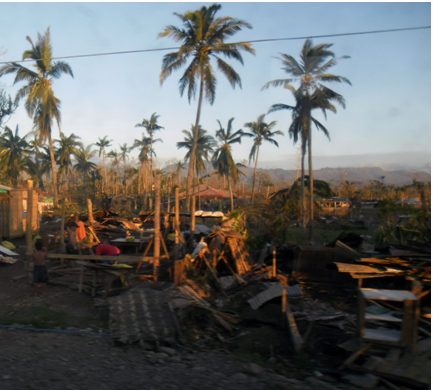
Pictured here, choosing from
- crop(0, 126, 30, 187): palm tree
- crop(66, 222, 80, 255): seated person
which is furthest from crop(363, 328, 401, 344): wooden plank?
crop(0, 126, 30, 187): palm tree

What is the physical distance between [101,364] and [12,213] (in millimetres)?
13240

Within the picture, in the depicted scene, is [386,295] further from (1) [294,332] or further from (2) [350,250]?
(2) [350,250]

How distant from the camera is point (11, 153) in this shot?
131ft

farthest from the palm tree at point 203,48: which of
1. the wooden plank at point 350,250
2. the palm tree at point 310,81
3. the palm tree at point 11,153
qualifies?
the palm tree at point 11,153

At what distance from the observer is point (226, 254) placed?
1162cm

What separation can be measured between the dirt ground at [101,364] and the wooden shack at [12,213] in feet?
33.3

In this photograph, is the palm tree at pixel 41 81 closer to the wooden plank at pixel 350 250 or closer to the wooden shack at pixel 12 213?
the wooden shack at pixel 12 213

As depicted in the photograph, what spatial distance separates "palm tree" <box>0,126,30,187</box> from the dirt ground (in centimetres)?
3590

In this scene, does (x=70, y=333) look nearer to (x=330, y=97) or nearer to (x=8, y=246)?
(x=8, y=246)

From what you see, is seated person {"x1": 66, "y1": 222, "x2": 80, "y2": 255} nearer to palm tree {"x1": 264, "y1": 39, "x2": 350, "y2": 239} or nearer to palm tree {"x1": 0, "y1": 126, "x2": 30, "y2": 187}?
palm tree {"x1": 264, "y1": 39, "x2": 350, "y2": 239}

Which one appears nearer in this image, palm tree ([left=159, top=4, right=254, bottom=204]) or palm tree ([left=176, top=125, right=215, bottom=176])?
palm tree ([left=159, top=4, right=254, bottom=204])

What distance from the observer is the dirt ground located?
4.96 m

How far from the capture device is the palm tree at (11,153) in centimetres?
3969

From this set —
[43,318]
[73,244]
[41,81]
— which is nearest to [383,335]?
[43,318]
